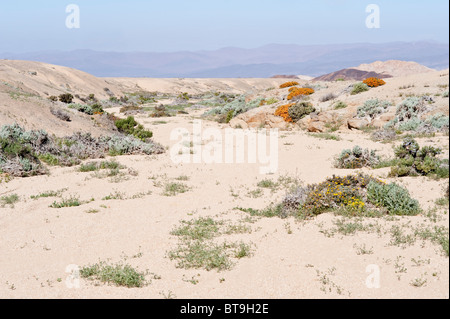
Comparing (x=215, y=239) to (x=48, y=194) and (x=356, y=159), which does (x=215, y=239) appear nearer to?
(x=48, y=194)

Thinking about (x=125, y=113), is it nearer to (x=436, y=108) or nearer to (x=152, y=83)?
(x=436, y=108)

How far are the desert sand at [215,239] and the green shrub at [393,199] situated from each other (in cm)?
25

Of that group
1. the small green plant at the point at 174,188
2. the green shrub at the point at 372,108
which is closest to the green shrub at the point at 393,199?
the small green plant at the point at 174,188

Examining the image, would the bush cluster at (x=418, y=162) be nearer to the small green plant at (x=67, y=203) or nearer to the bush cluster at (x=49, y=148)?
the small green plant at (x=67, y=203)

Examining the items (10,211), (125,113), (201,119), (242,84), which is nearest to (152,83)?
(242,84)

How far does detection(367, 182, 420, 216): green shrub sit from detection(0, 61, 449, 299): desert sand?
25 cm

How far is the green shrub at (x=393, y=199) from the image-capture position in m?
7.42

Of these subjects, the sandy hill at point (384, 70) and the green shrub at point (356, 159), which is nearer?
the green shrub at point (356, 159)

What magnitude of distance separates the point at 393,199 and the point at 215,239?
364cm

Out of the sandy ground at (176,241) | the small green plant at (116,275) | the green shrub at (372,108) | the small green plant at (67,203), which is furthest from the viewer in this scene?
the green shrub at (372,108)

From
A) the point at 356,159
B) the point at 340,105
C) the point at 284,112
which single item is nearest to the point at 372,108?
the point at 340,105

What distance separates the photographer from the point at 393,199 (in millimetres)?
7633

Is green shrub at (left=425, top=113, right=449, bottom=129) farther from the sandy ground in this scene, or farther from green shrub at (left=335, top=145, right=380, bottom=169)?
the sandy ground

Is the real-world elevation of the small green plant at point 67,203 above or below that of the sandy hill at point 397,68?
below
